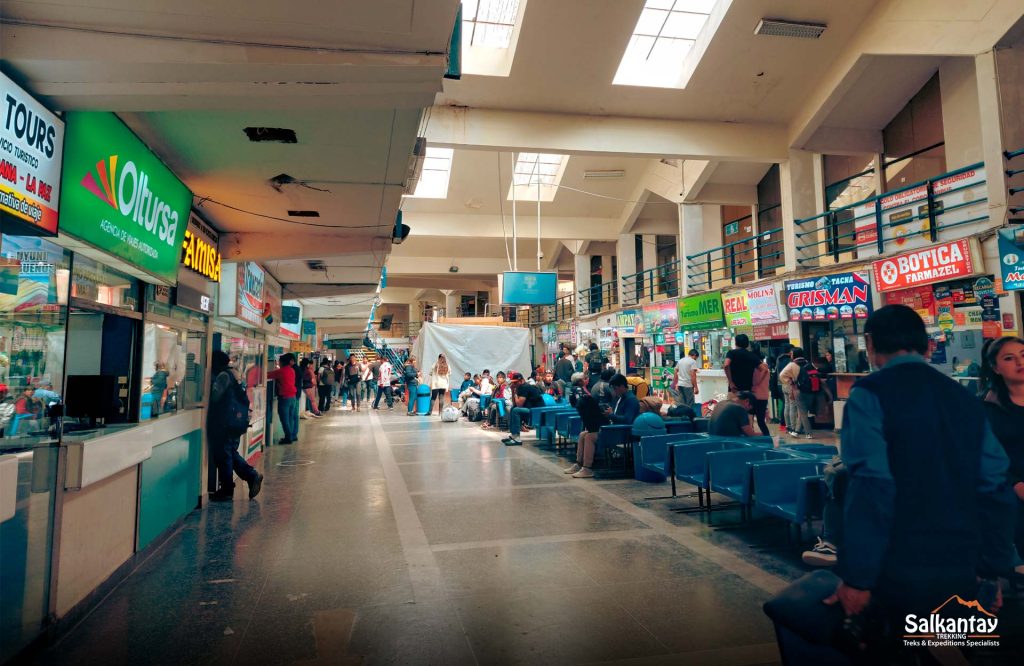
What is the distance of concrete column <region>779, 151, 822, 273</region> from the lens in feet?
41.4

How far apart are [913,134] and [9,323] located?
14.0 meters

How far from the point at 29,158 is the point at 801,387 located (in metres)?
11.1

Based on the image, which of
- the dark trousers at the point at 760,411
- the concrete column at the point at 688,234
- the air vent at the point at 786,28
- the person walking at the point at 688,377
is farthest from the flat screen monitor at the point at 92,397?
the concrete column at the point at 688,234

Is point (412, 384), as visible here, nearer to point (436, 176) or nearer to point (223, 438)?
point (436, 176)

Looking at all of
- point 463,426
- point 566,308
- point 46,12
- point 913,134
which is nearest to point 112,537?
point 46,12

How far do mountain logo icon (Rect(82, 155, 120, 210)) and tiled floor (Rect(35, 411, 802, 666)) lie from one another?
260 cm

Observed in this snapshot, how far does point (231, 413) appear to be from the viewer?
6.50 meters

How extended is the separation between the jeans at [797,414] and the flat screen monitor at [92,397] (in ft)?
34.2

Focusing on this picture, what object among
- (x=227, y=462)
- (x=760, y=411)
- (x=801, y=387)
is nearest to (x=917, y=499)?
(x=760, y=411)

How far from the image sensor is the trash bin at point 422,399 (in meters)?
17.2

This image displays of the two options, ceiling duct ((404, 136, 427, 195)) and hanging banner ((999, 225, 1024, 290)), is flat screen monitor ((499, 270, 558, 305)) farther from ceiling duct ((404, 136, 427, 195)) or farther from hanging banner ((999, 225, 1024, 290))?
ceiling duct ((404, 136, 427, 195))

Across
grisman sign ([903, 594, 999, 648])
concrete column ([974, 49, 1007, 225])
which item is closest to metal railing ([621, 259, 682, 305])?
concrete column ([974, 49, 1007, 225])

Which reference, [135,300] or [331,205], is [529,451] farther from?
[135,300]

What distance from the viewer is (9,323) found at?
3.09m
